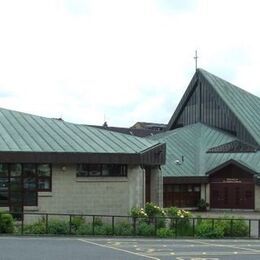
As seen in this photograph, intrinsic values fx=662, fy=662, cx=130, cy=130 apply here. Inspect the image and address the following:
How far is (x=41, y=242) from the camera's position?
22156 mm

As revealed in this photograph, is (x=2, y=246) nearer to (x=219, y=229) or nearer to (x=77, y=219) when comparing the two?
(x=77, y=219)

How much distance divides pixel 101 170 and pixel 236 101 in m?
33.8

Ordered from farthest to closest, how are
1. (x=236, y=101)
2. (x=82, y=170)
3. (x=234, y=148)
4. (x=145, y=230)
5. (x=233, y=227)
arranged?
(x=236, y=101) < (x=234, y=148) < (x=82, y=170) < (x=233, y=227) < (x=145, y=230)

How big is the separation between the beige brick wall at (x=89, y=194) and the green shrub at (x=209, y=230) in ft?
17.3

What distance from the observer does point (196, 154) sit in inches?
2274

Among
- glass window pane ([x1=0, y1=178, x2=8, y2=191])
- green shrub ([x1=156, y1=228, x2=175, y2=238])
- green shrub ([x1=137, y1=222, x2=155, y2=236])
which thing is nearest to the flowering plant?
green shrub ([x1=137, y1=222, x2=155, y2=236])

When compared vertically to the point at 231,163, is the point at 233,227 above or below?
below

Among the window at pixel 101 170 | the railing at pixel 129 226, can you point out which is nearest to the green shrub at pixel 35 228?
the railing at pixel 129 226

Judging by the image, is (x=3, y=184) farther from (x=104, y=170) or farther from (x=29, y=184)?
(x=104, y=170)

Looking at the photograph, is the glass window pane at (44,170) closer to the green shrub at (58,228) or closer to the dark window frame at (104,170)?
the dark window frame at (104,170)

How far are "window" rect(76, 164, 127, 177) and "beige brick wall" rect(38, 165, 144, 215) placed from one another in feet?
0.66

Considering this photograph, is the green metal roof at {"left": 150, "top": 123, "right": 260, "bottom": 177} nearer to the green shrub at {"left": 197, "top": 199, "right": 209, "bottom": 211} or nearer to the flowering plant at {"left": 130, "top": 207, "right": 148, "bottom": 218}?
the green shrub at {"left": 197, "top": 199, "right": 209, "bottom": 211}

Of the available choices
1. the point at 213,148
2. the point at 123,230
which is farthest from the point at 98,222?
the point at 213,148

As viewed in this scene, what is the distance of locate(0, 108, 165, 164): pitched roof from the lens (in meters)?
31.0
